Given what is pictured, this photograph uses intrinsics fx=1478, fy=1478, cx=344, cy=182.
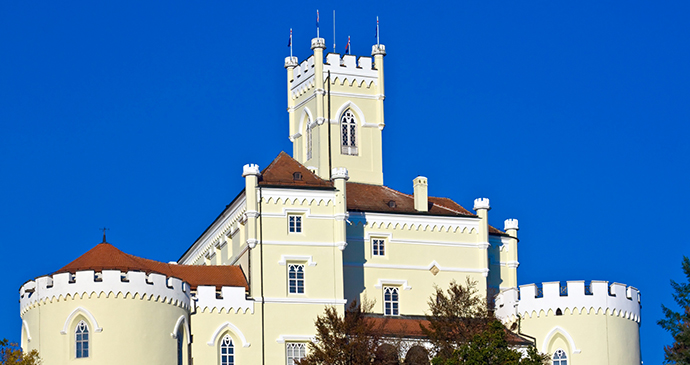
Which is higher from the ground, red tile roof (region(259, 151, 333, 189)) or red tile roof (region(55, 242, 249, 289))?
red tile roof (region(259, 151, 333, 189))

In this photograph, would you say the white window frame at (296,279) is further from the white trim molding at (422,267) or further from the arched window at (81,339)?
the arched window at (81,339)

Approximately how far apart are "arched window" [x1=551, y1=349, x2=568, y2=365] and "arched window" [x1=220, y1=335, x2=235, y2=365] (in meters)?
16.1

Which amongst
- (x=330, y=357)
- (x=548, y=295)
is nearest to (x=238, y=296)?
(x=330, y=357)

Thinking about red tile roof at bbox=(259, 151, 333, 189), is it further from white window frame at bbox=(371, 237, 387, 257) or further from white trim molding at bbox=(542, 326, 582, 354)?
white trim molding at bbox=(542, 326, 582, 354)

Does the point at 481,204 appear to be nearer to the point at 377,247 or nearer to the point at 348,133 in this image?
the point at 377,247

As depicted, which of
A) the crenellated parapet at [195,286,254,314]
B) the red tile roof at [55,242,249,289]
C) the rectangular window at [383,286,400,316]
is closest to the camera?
the red tile roof at [55,242,249,289]

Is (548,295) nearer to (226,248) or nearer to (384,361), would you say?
(384,361)

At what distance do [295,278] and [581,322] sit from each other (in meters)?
14.8

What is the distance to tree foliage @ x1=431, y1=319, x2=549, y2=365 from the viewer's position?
64.7 meters

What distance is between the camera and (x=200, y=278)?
251ft

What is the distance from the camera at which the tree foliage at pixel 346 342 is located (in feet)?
224

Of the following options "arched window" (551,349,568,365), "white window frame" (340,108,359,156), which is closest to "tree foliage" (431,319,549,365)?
"arched window" (551,349,568,365)

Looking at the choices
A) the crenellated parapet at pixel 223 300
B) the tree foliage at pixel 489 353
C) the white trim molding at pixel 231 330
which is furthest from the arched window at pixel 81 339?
the tree foliage at pixel 489 353

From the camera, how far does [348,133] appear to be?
285 feet
